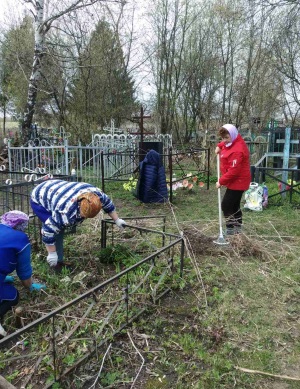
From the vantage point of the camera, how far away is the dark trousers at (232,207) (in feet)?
15.9

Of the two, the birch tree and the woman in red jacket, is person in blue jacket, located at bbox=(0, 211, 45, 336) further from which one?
the birch tree

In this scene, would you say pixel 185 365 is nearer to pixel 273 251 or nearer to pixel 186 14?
pixel 273 251

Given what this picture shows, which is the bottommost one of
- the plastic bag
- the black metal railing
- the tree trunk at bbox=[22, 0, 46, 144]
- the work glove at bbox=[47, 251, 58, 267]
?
the black metal railing

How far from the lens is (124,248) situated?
4145 millimetres

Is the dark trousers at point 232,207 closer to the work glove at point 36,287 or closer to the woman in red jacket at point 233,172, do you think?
the woman in red jacket at point 233,172

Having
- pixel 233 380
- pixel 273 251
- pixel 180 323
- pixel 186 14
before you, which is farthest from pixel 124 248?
pixel 186 14

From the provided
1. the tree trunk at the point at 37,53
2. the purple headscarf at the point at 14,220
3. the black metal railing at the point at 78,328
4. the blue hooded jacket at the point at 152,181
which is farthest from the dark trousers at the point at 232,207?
the tree trunk at the point at 37,53

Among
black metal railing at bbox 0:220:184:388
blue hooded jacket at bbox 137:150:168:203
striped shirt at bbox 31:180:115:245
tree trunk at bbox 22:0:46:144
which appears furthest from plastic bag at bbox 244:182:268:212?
tree trunk at bbox 22:0:46:144

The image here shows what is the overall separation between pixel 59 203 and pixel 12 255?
27.7 inches

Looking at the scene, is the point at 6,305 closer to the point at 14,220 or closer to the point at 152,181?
the point at 14,220

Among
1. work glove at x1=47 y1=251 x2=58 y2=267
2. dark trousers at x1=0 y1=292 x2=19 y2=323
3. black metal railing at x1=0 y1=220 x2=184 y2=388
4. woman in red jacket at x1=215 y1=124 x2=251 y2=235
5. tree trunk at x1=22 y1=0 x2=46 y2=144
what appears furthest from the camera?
tree trunk at x1=22 y1=0 x2=46 y2=144

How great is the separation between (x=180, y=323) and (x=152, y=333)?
260 millimetres

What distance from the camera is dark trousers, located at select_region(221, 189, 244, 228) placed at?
4.83m

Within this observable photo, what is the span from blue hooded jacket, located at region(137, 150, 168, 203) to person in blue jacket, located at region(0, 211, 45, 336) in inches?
165
